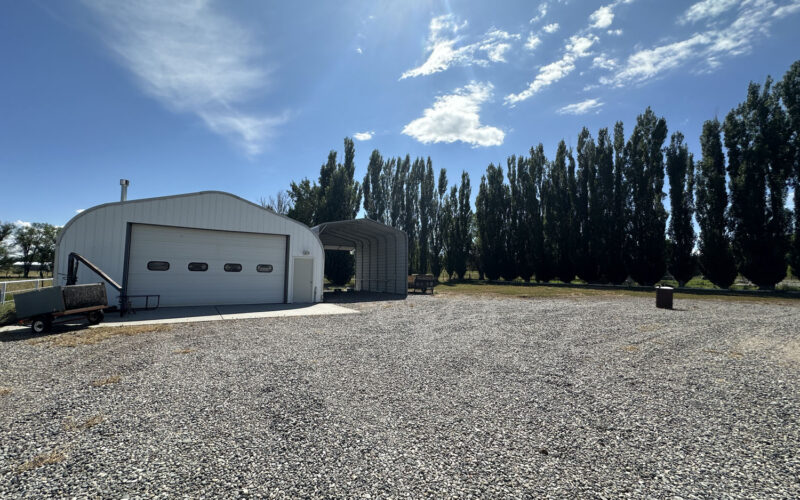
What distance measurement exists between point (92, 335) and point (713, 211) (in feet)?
116

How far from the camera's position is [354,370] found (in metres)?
5.39

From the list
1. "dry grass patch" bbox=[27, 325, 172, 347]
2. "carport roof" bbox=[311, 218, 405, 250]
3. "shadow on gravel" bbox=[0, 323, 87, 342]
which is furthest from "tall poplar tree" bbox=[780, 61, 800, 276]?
"shadow on gravel" bbox=[0, 323, 87, 342]

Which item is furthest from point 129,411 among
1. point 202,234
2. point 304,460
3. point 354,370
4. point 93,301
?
point 202,234

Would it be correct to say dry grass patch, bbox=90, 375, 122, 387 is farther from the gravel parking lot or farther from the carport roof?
the carport roof

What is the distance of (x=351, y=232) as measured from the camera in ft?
70.5

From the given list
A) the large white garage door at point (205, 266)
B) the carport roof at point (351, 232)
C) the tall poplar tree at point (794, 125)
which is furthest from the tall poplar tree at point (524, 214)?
the large white garage door at point (205, 266)

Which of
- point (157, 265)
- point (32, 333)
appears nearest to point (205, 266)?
point (157, 265)

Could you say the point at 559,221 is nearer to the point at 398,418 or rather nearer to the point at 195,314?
the point at 195,314

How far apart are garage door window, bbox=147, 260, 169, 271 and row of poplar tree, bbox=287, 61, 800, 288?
17.2m

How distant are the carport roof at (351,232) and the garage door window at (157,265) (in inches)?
263

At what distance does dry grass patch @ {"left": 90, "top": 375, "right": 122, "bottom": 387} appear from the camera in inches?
183

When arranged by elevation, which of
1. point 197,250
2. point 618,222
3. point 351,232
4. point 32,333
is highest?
→ point 618,222

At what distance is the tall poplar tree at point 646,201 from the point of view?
27.5 metres

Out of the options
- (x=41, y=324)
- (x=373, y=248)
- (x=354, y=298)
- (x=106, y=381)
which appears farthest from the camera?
(x=373, y=248)
